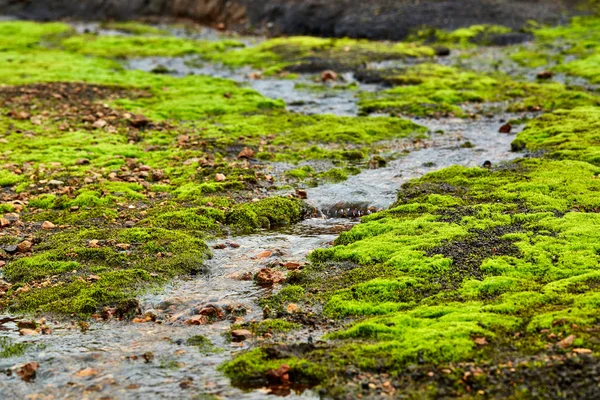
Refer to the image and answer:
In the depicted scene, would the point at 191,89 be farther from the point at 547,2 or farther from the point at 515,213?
the point at 547,2

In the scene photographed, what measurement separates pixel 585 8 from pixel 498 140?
968 inches

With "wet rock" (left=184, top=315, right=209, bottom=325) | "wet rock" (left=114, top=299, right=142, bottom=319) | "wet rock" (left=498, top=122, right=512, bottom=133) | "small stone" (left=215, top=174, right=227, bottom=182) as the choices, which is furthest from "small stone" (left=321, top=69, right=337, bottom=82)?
"wet rock" (left=184, top=315, right=209, bottom=325)

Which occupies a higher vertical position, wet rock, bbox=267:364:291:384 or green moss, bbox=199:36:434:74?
green moss, bbox=199:36:434:74

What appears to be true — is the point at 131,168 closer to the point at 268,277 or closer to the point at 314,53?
the point at 268,277

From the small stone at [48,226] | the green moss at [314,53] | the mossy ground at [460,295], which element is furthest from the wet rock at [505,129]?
the small stone at [48,226]

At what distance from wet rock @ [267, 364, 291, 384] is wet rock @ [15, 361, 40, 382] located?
292 cm

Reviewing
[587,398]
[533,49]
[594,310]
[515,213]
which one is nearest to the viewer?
[587,398]

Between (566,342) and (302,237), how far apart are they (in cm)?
622

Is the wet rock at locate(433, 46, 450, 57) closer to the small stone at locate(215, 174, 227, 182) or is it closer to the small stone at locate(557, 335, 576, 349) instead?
the small stone at locate(215, 174, 227, 182)

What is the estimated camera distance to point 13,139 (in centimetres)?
2109

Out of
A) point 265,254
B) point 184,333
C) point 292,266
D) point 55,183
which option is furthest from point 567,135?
point 184,333

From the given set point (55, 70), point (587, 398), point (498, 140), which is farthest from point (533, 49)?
point (587, 398)

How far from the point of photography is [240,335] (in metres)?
10.1

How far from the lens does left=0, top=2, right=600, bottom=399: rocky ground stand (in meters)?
9.12
